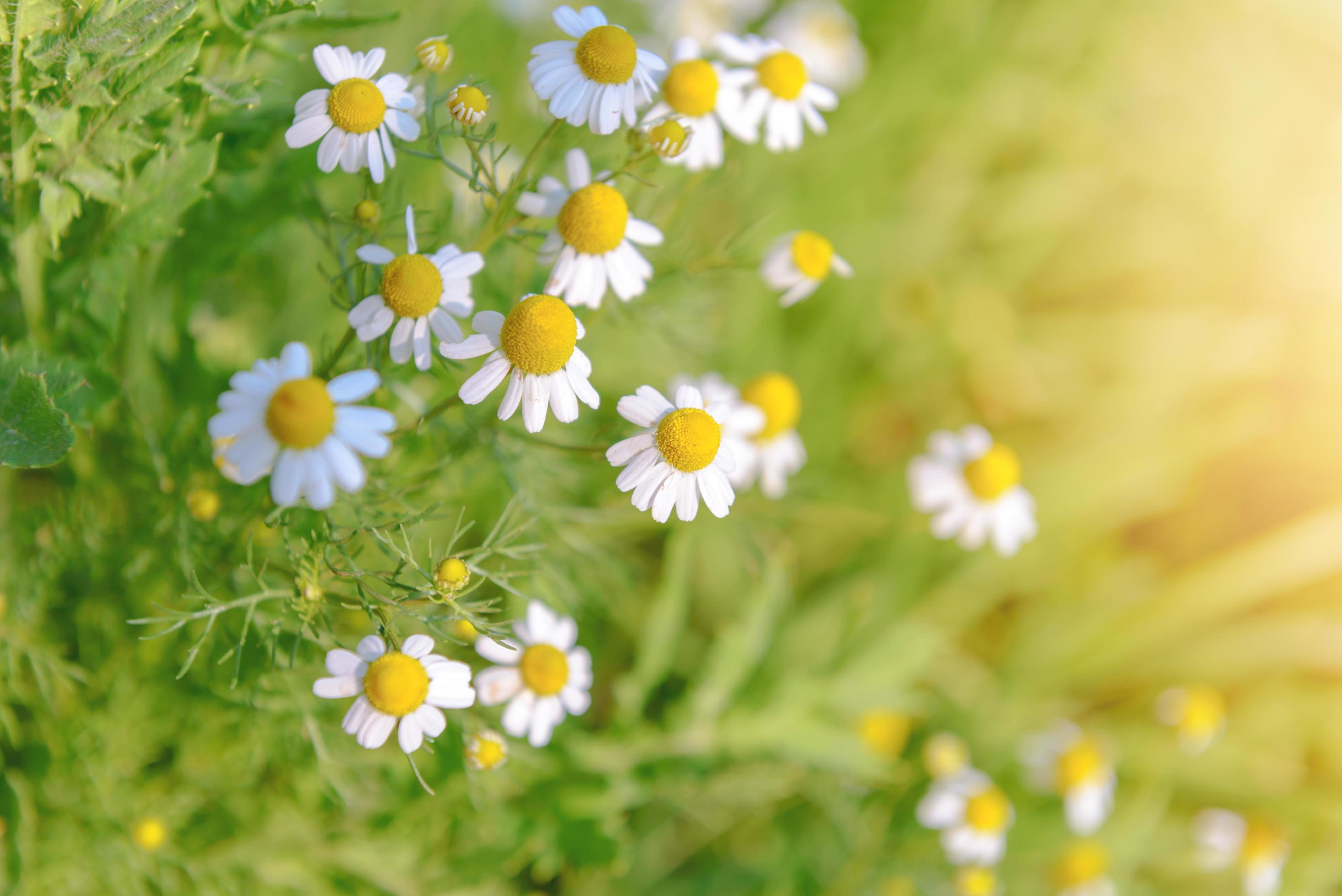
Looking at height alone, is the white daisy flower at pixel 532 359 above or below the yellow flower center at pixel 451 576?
above

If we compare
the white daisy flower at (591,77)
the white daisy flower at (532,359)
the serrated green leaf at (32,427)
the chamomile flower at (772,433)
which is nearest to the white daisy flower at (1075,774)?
the chamomile flower at (772,433)

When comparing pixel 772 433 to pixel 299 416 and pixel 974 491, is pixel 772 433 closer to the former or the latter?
pixel 974 491

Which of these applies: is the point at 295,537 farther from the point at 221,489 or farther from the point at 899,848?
the point at 899,848

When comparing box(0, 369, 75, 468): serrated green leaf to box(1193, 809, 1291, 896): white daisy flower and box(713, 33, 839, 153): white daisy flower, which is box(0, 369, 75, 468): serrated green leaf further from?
box(1193, 809, 1291, 896): white daisy flower

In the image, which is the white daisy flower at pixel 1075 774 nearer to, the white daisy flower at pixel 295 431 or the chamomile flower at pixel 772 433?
the chamomile flower at pixel 772 433

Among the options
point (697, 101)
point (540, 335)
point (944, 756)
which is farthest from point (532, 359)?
point (944, 756)

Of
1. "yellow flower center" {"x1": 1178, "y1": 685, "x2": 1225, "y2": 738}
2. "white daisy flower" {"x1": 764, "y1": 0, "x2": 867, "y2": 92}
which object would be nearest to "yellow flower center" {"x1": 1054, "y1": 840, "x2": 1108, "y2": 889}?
"yellow flower center" {"x1": 1178, "y1": 685, "x2": 1225, "y2": 738}
